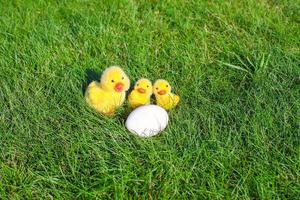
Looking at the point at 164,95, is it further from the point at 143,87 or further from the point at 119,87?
the point at 119,87

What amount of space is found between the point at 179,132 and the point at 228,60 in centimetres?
85

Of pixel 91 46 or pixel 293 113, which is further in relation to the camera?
pixel 91 46

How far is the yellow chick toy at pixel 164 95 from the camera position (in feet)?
9.25

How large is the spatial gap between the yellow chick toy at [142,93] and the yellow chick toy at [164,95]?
0.15ft

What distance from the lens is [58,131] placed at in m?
2.73

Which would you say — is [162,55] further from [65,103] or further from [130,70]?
[65,103]

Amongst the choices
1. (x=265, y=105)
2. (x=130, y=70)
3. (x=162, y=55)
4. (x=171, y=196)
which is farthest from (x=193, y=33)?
(x=171, y=196)

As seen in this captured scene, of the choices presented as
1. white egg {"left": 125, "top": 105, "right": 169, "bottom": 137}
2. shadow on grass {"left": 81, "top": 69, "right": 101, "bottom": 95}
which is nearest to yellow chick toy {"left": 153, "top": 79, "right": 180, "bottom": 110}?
white egg {"left": 125, "top": 105, "right": 169, "bottom": 137}

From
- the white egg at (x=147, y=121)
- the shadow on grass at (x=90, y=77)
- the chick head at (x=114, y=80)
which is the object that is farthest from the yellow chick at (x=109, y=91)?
the shadow on grass at (x=90, y=77)

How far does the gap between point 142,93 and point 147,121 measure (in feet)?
0.69

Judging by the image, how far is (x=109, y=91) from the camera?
2.76m

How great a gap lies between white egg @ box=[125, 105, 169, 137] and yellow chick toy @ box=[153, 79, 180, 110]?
0.15 meters

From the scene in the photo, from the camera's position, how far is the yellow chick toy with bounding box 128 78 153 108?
2781 mm

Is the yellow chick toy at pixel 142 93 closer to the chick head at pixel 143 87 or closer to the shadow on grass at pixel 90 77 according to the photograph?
the chick head at pixel 143 87
